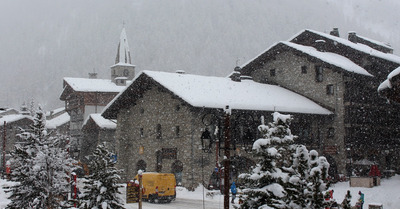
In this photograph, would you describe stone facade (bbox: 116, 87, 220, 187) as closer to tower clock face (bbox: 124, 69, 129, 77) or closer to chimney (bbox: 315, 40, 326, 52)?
chimney (bbox: 315, 40, 326, 52)

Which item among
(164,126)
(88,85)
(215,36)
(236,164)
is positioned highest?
(215,36)

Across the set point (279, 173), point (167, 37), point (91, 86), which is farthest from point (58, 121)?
point (167, 37)

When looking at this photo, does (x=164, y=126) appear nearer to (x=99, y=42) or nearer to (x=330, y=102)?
(x=330, y=102)

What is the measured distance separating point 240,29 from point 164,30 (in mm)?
25748

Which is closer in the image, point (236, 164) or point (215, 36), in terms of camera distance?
point (236, 164)

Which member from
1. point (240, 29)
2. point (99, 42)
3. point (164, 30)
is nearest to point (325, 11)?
point (240, 29)

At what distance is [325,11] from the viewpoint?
5773 inches

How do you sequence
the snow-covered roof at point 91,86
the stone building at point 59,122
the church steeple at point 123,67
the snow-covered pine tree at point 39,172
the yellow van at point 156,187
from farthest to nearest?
the church steeple at point 123,67
the stone building at point 59,122
the snow-covered roof at point 91,86
the yellow van at point 156,187
the snow-covered pine tree at point 39,172

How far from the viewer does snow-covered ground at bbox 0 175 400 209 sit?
2634cm

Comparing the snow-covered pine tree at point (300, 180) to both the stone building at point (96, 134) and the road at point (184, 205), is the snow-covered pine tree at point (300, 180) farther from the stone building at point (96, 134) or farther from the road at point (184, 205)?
the stone building at point (96, 134)

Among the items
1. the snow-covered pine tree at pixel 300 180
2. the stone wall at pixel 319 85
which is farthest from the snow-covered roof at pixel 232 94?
the snow-covered pine tree at pixel 300 180

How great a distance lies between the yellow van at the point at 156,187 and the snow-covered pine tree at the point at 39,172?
404 inches

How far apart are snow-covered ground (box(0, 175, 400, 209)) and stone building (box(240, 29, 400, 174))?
3799 mm

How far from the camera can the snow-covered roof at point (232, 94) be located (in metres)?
33.7
